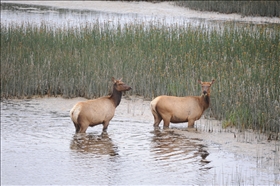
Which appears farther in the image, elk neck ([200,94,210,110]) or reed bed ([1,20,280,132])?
reed bed ([1,20,280,132])

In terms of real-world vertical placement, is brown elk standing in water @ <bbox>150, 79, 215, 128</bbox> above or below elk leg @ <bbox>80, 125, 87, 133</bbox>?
above

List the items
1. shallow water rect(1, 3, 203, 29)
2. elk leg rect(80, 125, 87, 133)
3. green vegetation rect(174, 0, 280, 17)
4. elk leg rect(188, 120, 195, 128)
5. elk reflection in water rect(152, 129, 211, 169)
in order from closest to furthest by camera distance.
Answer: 1. elk reflection in water rect(152, 129, 211, 169)
2. elk leg rect(80, 125, 87, 133)
3. elk leg rect(188, 120, 195, 128)
4. shallow water rect(1, 3, 203, 29)
5. green vegetation rect(174, 0, 280, 17)

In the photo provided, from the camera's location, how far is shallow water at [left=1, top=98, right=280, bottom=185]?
8.25 m

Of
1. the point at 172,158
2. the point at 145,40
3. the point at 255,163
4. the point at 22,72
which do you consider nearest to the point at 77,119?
the point at 172,158

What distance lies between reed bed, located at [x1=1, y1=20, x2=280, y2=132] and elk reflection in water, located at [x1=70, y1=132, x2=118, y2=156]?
2427 millimetres

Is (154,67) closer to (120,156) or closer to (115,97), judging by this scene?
(115,97)

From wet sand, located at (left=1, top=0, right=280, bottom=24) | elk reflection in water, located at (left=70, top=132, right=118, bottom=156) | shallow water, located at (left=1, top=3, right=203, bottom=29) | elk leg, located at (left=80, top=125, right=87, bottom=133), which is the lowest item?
elk reflection in water, located at (left=70, top=132, right=118, bottom=156)

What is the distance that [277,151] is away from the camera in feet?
32.2

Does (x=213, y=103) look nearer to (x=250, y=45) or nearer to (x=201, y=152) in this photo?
(x=201, y=152)

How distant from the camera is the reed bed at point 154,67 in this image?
11938 millimetres

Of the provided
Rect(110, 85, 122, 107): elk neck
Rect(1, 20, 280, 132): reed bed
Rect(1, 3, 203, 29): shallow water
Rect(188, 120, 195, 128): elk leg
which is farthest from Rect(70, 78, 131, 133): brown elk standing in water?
Rect(1, 3, 203, 29): shallow water

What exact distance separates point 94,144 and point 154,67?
5067mm

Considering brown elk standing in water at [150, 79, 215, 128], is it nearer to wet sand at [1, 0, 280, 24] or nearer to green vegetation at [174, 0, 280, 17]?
wet sand at [1, 0, 280, 24]

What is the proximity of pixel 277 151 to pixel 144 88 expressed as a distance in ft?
16.4
